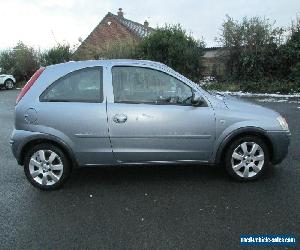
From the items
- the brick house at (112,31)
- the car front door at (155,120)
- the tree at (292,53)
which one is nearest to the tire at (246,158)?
the car front door at (155,120)

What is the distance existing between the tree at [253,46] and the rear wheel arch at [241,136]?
15604 millimetres

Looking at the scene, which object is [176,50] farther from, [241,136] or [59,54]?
[241,136]

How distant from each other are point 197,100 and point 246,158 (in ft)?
3.55

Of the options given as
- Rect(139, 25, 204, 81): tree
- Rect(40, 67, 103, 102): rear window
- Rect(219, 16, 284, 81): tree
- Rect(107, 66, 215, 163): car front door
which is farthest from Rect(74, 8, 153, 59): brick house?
Rect(107, 66, 215, 163): car front door

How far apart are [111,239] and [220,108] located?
239 cm

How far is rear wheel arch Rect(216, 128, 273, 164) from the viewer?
17.9ft

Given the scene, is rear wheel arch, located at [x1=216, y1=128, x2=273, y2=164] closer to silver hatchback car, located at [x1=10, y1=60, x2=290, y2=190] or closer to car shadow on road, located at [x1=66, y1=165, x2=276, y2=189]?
silver hatchback car, located at [x1=10, y1=60, x2=290, y2=190]

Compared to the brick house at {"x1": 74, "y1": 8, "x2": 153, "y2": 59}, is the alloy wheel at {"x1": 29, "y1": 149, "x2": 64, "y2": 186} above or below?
below

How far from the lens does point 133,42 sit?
25.6 meters

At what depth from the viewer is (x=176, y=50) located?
22688 mm

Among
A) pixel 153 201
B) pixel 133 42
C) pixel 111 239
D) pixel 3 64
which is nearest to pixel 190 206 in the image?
pixel 153 201

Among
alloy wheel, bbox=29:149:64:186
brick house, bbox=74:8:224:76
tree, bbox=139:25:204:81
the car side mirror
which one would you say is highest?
brick house, bbox=74:8:224:76

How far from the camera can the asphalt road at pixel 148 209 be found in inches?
A: 161

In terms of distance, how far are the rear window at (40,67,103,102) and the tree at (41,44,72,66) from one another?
2507cm
